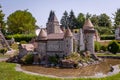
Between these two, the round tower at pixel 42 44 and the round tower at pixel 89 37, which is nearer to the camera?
the round tower at pixel 42 44

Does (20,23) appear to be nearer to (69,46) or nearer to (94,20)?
(94,20)

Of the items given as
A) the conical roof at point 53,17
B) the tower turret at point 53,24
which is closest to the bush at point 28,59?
the tower turret at point 53,24

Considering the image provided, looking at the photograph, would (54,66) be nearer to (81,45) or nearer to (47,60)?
(47,60)

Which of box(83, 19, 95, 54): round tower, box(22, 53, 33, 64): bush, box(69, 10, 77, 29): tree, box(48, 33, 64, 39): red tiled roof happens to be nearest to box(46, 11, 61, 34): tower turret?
box(48, 33, 64, 39): red tiled roof

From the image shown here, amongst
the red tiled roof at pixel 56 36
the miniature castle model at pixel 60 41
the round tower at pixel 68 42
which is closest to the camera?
the round tower at pixel 68 42

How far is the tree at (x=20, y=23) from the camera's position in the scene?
83875 millimetres

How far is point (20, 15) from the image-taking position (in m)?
86.2

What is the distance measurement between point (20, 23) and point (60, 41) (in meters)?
49.9

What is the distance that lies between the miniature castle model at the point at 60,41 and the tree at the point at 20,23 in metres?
42.3

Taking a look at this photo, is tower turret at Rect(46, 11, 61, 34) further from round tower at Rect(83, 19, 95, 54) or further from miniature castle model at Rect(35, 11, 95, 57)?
round tower at Rect(83, 19, 95, 54)

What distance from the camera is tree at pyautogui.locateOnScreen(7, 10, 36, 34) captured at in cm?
8388

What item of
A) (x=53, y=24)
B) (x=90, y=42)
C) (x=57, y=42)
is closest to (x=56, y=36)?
(x=57, y=42)

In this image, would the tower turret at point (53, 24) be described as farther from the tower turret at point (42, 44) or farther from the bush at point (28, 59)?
the bush at point (28, 59)

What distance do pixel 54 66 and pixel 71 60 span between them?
2.26 meters
